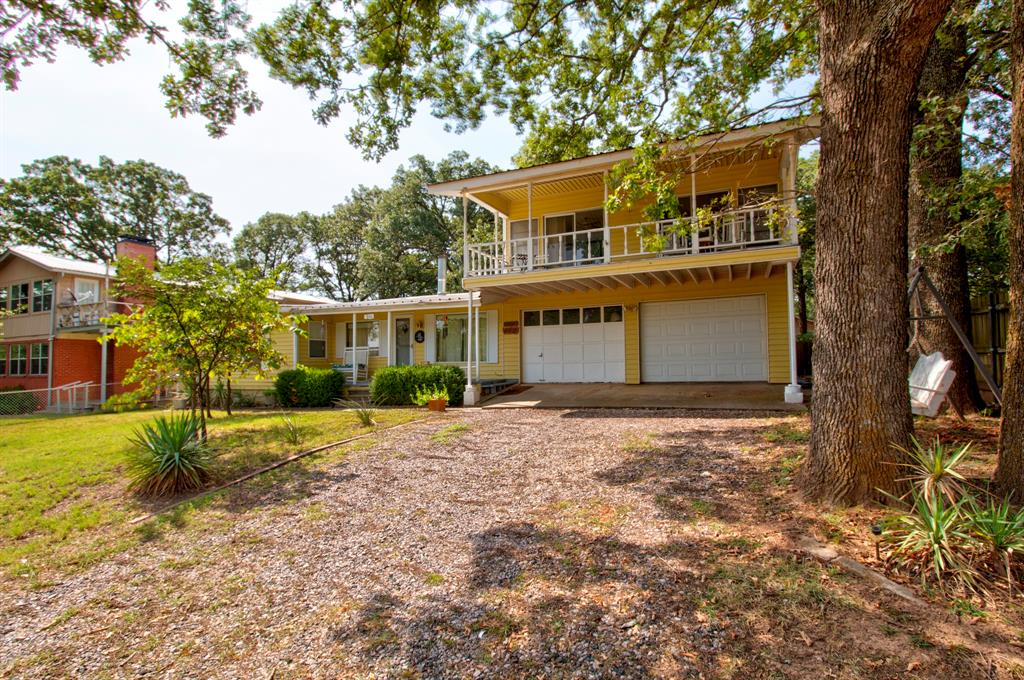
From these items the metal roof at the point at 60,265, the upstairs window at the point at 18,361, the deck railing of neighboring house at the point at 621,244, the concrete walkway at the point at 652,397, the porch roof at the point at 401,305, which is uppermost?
the metal roof at the point at 60,265

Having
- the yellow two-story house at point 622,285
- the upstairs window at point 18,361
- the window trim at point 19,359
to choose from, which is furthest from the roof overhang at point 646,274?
the upstairs window at point 18,361

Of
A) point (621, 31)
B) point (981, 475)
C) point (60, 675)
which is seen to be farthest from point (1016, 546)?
point (621, 31)

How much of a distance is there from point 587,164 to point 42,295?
2391 centimetres

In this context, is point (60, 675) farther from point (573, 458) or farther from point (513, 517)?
point (573, 458)

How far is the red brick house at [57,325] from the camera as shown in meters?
20.5

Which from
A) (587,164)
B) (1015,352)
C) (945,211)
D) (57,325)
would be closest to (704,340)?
(587,164)

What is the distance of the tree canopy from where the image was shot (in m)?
30.9

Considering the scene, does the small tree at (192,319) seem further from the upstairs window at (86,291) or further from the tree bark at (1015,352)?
the upstairs window at (86,291)

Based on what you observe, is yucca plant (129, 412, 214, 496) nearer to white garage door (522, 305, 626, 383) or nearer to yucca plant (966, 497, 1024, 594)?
yucca plant (966, 497, 1024, 594)

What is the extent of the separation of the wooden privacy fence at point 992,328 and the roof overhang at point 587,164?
4317mm

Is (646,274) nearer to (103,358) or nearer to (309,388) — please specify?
(309,388)

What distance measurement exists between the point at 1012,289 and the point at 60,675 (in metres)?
6.59

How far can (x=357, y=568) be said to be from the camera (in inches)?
→ 151

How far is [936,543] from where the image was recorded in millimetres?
2992
